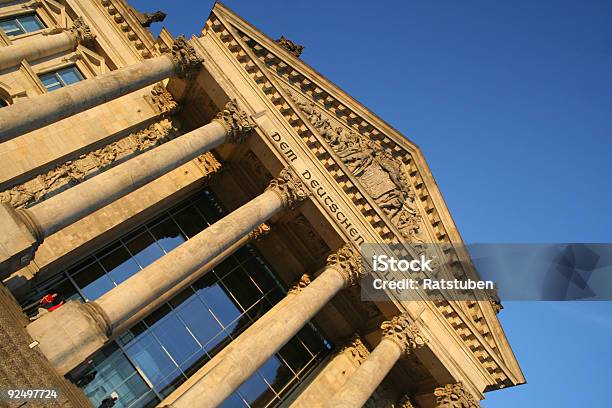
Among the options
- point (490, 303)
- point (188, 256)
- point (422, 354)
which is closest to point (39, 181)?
point (188, 256)

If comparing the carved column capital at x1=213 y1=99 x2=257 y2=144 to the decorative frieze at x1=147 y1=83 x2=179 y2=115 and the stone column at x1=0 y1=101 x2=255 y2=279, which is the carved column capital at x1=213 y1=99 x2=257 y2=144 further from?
the decorative frieze at x1=147 y1=83 x2=179 y2=115

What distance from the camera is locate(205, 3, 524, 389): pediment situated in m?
20.5

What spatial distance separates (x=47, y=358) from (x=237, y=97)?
1159 cm

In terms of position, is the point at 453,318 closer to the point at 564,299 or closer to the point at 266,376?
the point at 564,299

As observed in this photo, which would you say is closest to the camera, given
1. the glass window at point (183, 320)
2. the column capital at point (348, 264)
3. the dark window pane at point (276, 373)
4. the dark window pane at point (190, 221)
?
the glass window at point (183, 320)

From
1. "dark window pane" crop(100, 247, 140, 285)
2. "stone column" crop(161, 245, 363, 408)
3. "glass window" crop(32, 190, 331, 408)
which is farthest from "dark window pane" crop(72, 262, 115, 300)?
A: "stone column" crop(161, 245, 363, 408)

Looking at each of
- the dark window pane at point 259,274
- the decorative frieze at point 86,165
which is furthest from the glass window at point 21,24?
→ the dark window pane at point 259,274

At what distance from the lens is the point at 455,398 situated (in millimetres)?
19281

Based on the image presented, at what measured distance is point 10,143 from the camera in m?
17.5

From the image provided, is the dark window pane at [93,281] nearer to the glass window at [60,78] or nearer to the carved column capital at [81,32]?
the glass window at [60,78]

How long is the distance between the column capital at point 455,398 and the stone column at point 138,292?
29.1ft

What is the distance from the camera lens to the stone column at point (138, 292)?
12562 millimetres

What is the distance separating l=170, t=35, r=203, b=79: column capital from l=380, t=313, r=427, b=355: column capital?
12.0 metres

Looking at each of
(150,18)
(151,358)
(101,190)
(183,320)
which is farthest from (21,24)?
(151,358)
